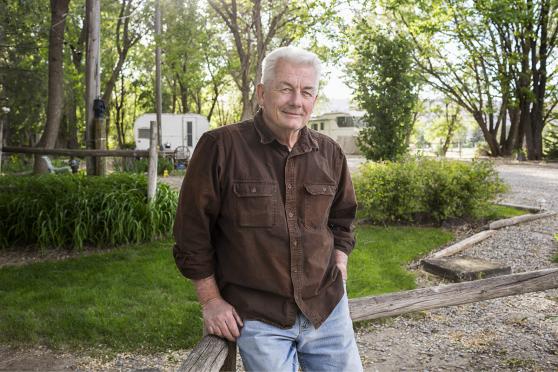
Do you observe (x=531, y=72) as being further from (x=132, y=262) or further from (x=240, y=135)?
(x=240, y=135)

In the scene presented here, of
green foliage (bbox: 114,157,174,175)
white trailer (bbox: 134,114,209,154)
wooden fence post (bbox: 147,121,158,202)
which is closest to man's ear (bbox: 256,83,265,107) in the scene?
wooden fence post (bbox: 147,121,158,202)

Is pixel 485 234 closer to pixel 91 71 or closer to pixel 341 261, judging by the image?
pixel 341 261

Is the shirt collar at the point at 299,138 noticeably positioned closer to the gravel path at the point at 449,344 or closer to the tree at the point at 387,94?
the gravel path at the point at 449,344

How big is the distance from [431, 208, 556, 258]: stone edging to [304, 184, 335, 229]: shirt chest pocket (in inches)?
199

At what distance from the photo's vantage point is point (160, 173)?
729 inches

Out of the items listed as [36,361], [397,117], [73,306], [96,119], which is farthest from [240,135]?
[397,117]

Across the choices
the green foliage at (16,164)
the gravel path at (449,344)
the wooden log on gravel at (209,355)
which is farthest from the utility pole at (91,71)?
the green foliage at (16,164)

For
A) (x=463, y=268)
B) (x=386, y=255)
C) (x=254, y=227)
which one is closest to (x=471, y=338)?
(x=463, y=268)

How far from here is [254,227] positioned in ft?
6.47

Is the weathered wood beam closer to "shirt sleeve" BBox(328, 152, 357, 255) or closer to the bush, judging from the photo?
the bush

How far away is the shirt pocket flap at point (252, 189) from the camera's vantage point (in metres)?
1.98

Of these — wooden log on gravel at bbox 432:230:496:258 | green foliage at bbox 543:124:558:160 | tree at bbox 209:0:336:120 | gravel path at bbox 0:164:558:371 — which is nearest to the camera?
gravel path at bbox 0:164:558:371

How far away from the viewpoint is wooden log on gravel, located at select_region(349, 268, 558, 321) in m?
2.89

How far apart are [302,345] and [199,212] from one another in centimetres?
69
